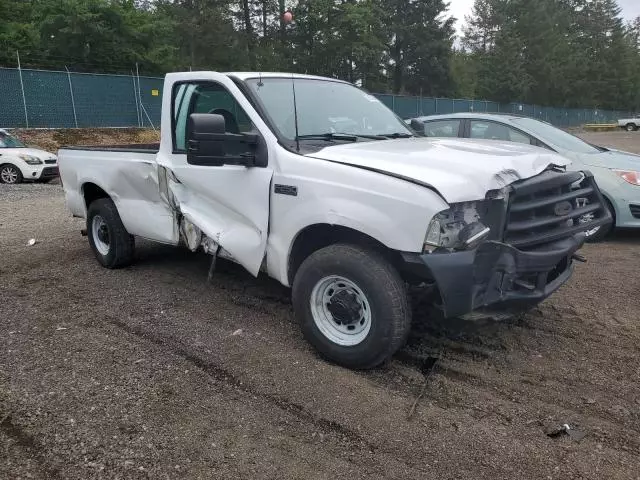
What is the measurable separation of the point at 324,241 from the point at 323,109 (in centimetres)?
121

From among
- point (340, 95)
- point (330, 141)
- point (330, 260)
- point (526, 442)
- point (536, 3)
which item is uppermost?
point (536, 3)

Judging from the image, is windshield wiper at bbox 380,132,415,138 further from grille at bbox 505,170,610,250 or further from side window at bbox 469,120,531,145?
side window at bbox 469,120,531,145

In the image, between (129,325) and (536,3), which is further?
(536,3)

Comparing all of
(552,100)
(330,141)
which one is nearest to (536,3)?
(552,100)

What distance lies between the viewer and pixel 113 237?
5918 mm

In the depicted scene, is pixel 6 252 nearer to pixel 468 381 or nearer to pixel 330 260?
pixel 330 260

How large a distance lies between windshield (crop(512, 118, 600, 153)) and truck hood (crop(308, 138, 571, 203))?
3346 millimetres

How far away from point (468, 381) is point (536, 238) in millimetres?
1024

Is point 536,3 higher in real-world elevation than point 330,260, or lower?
higher

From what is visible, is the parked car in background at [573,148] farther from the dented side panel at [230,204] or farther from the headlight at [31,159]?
the headlight at [31,159]

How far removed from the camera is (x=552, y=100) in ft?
213

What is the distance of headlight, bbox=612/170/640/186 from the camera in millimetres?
6684

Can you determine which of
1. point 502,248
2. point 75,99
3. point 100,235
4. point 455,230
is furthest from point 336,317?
point 75,99

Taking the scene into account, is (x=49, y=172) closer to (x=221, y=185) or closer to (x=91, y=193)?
(x=91, y=193)
